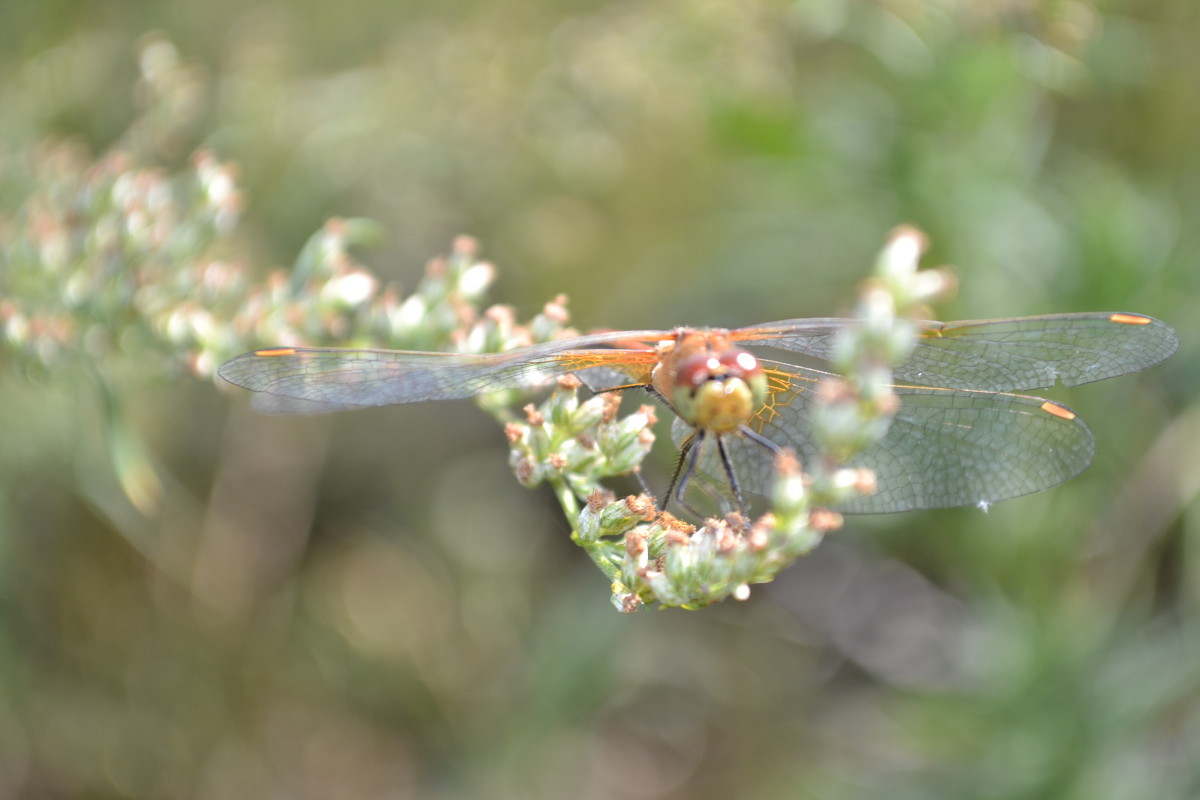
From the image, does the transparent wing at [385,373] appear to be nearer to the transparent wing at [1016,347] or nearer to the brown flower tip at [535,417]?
the brown flower tip at [535,417]

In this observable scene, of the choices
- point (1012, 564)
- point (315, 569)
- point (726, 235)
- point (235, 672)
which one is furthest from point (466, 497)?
point (1012, 564)

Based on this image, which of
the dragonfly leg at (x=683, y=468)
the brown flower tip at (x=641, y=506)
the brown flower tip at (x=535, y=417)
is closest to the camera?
the brown flower tip at (x=641, y=506)

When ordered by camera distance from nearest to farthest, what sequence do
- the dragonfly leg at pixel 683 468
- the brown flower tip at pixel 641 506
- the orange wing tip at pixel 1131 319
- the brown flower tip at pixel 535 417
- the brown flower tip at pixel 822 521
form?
the brown flower tip at pixel 822 521, the brown flower tip at pixel 641 506, the brown flower tip at pixel 535 417, the orange wing tip at pixel 1131 319, the dragonfly leg at pixel 683 468

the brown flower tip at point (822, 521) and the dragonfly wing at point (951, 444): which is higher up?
the dragonfly wing at point (951, 444)

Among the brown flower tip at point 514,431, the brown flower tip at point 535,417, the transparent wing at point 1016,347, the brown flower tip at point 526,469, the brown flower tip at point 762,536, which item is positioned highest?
the transparent wing at point 1016,347

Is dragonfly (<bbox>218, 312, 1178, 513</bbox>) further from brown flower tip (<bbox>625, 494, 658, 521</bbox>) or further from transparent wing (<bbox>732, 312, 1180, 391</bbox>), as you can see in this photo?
brown flower tip (<bbox>625, 494, 658, 521</bbox>)

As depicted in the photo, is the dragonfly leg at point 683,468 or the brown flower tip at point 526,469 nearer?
the brown flower tip at point 526,469

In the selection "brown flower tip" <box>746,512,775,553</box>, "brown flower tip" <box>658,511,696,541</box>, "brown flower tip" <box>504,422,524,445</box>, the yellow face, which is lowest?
"brown flower tip" <box>658,511,696,541</box>

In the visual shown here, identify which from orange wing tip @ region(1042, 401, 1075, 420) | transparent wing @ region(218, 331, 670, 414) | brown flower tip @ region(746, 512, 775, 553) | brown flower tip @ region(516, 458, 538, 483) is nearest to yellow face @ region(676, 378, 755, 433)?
transparent wing @ region(218, 331, 670, 414)

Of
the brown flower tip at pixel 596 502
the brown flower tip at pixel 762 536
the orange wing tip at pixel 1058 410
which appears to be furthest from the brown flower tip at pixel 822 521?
the orange wing tip at pixel 1058 410
